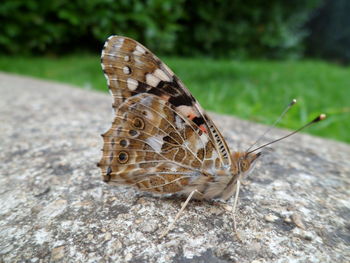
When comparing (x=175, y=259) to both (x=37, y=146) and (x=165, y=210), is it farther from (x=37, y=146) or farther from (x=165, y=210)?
(x=37, y=146)

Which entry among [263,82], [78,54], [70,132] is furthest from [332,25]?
[70,132]

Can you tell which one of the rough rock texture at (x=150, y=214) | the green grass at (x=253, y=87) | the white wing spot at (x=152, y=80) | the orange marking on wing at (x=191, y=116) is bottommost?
the rough rock texture at (x=150, y=214)

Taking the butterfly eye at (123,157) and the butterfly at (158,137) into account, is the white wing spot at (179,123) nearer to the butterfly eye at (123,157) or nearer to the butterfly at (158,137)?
the butterfly at (158,137)

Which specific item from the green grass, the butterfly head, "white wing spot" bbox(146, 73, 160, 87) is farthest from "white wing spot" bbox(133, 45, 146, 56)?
the green grass

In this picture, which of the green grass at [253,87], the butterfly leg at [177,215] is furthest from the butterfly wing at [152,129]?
the green grass at [253,87]

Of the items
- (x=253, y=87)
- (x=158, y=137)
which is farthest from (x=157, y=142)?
(x=253, y=87)

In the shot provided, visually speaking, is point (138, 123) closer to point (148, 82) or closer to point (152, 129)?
point (152, 129)

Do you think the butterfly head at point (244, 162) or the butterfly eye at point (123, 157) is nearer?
the butterfly head at point (244, 162)
